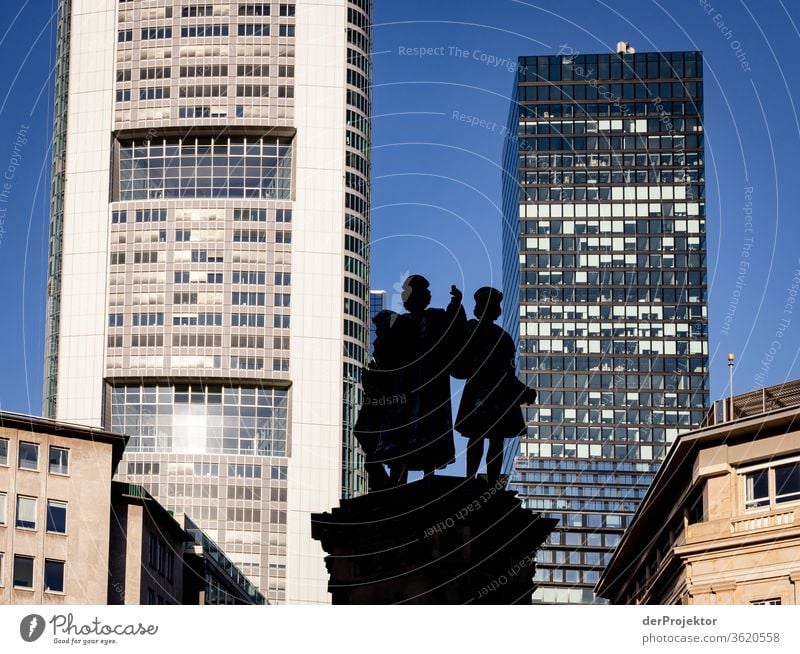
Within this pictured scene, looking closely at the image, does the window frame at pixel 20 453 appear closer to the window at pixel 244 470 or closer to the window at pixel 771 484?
the window at pixel 771 484

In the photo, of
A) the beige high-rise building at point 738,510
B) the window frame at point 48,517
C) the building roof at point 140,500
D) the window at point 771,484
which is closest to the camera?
the beige high-rise building at point 738,510

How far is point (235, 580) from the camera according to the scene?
165 m

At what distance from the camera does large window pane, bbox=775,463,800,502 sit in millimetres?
68688

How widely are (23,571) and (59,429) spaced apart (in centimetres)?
913

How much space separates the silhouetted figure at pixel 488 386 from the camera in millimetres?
47281

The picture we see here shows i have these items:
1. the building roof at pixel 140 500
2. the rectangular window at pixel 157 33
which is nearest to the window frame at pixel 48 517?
the building roof at pixel 140 500

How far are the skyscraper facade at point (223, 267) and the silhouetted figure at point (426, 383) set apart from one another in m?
138

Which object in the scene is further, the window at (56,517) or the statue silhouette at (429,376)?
the window at (56,517)

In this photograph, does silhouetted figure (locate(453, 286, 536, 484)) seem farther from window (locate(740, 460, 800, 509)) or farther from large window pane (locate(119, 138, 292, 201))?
large window pane (locate(119, 138, 292, 201))

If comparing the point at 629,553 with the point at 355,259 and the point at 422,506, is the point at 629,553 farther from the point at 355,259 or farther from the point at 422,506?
the point at 355,259

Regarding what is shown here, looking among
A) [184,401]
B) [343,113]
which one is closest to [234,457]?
[184,401]

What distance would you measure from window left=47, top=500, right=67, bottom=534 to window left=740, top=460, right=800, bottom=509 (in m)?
48.2

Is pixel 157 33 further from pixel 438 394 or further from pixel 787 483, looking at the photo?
pixel 438 394

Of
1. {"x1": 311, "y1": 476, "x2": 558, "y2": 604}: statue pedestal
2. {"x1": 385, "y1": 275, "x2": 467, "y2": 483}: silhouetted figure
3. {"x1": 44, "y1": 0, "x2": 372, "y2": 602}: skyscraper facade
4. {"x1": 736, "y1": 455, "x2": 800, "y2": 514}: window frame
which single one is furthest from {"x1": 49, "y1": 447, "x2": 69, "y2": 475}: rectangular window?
{"x1": 44, "y1": 0, "x2": 372, "y2": 602}: skyscraper facade
